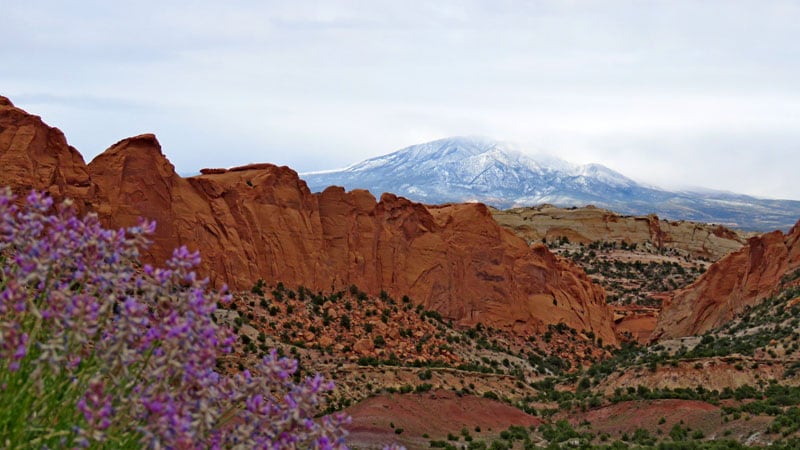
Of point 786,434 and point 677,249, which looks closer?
point 786,434

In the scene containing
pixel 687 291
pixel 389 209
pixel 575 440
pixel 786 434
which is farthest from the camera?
pixel 687 291

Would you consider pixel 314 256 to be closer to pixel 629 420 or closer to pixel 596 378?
pixel 596 378

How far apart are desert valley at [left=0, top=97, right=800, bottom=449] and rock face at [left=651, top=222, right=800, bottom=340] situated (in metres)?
0.16

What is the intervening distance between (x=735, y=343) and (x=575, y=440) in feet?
67.3

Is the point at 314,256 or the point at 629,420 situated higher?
the point at 314,256

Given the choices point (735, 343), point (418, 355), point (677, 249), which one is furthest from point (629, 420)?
point (677, 249)

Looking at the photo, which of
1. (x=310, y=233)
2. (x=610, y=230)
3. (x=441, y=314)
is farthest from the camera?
(x=610, y=230)

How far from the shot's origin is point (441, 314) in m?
54.8

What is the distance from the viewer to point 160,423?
4.24m

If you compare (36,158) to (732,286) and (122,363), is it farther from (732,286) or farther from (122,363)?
(732,286)

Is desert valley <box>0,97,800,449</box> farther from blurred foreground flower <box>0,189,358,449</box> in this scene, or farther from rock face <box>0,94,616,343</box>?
blurred foreground flower <box>0,189,358,449</box>

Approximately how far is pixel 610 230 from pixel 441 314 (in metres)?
77.9

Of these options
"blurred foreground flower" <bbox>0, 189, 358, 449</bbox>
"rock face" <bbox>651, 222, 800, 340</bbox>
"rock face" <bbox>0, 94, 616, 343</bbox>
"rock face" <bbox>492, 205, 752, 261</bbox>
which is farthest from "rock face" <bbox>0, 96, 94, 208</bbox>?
"rock face" <bbox>492, 205, 752, 261</bbox>

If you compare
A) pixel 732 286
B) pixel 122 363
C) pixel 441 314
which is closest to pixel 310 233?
pixel 441 314
